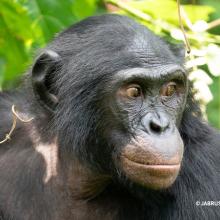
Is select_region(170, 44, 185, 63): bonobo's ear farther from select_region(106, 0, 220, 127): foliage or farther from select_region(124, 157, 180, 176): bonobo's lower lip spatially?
select_region(124, 157, 180, 176): bonobo's lower lip

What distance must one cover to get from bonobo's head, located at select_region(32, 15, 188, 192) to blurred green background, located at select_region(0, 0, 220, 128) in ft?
1.45

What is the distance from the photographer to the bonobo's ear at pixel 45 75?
240 inches

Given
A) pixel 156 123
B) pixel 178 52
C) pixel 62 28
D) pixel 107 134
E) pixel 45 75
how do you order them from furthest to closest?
pixel 62 28 → pixel 178 52 → pixel 45 75 → pixel 107 134 → pixel 156 123

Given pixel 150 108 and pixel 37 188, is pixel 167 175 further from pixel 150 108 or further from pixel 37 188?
pixel 37 188

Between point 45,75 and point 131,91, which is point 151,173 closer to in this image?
point 131,91

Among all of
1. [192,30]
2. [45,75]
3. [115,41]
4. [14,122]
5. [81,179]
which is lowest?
[81,179]

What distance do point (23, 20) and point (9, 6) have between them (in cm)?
17

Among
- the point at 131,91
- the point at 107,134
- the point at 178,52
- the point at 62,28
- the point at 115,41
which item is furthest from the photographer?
the point at 62,28

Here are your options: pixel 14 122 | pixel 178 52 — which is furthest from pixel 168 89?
pixel 14 122

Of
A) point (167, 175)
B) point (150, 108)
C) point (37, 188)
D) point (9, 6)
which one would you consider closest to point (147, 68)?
point (150, 108)

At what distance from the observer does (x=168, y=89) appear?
588 centimetres

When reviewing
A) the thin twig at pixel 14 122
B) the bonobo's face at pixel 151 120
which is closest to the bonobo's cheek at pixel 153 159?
the bonobo's face at pixel 151 120

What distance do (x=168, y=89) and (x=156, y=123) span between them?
446 millimetres

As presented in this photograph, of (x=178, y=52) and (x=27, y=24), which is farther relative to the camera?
(x=27, y=24)
